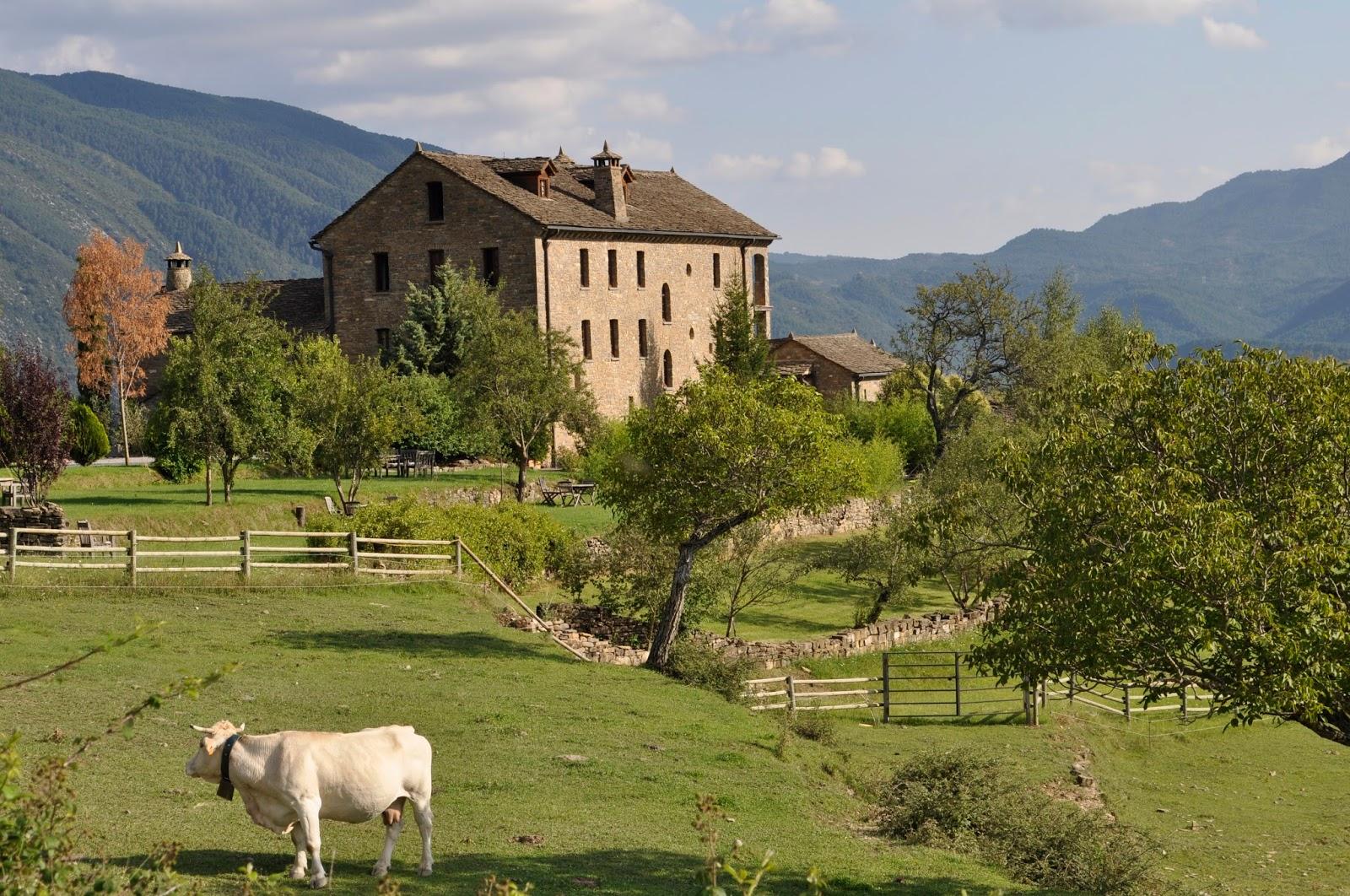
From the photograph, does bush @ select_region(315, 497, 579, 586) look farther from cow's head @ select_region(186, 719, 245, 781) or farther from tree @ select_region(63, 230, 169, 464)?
tree @ select_region(63, 230, 169, 464)

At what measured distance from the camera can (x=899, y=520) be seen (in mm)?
47156

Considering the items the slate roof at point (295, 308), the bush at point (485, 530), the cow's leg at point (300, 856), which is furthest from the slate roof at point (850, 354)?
the cow's leg at point (300, 856)

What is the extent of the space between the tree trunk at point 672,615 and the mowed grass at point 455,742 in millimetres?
1533

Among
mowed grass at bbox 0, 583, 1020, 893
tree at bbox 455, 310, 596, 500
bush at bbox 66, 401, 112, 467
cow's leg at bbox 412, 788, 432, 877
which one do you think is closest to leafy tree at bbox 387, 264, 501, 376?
tree at bbox 455, 310, 596, 500

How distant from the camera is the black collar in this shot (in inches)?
548

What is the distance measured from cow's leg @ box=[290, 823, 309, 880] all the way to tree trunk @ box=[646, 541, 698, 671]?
17904 millimetres

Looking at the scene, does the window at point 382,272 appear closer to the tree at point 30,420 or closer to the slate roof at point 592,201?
the slate roof at point 592,201

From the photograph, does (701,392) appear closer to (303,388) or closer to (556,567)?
(556,567)

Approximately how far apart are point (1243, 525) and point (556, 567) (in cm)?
2572

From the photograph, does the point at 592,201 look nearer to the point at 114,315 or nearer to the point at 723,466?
the point at 114,315

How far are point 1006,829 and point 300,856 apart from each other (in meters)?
11.1

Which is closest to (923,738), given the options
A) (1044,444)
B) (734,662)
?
(734,662)

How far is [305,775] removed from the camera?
1380cm

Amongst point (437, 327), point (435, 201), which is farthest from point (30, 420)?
point (435, 201)
